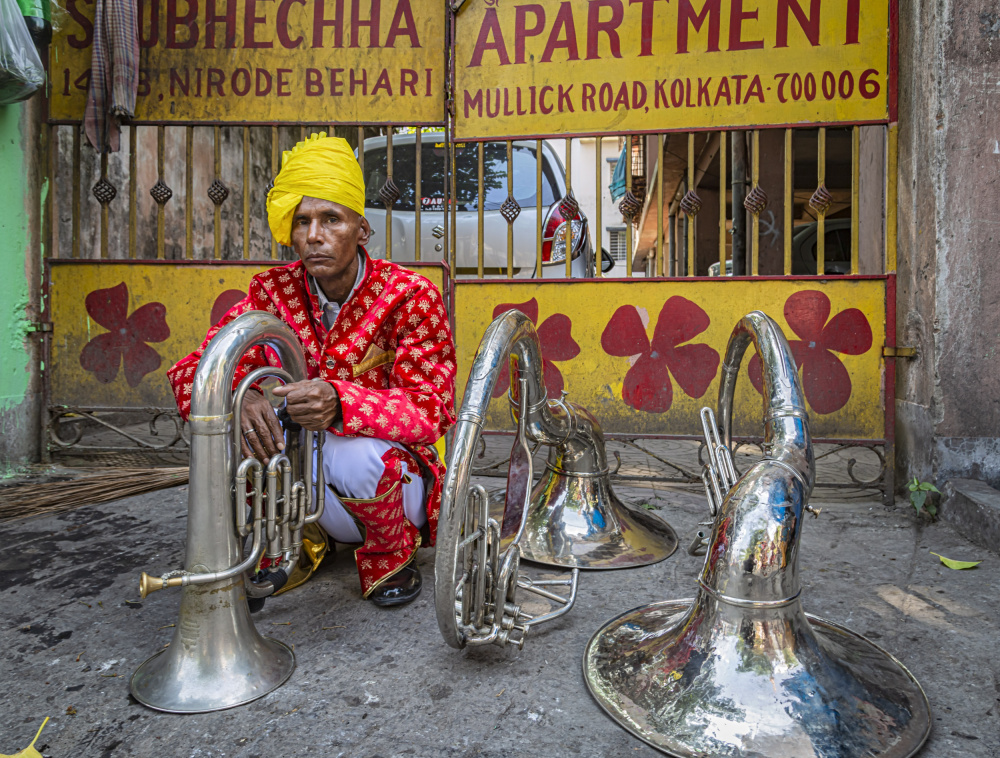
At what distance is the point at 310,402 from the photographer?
1.54 metres

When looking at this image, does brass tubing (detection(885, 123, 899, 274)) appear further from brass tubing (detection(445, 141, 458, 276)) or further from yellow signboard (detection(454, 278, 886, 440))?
brass tubing (detection(445, 141, 458, 276))

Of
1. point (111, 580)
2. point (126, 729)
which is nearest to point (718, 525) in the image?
point (126, 729)

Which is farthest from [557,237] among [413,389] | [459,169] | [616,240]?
[616,240]

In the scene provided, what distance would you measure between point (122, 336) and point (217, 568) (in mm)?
2547

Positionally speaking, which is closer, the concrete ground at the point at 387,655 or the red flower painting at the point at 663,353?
the concrete ground at the point at 387,655

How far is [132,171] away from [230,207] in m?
4.09

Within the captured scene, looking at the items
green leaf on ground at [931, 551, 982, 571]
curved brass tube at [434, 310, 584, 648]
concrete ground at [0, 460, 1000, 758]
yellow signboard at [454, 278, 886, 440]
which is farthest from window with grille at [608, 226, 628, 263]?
curved brass tube at [434, 310, 584, 648]

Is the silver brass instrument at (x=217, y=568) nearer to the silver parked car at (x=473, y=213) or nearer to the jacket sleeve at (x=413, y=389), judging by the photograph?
the jacket sleeve at (x=413, y=389)

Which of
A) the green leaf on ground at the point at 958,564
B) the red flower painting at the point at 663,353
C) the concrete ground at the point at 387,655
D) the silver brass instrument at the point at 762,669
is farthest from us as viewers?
the red flower painting at the point at 663,353

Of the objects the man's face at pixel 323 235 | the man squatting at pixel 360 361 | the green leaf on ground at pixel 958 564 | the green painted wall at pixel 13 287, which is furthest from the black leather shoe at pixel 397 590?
the green painted wall at pixel 13 287

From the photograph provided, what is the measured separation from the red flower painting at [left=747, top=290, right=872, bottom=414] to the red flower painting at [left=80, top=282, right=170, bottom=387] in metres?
3.23

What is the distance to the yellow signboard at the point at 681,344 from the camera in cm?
297

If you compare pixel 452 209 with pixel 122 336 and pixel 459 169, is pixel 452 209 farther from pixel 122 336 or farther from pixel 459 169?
pixel 122 336

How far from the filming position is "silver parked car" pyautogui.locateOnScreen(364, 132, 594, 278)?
457 cm
